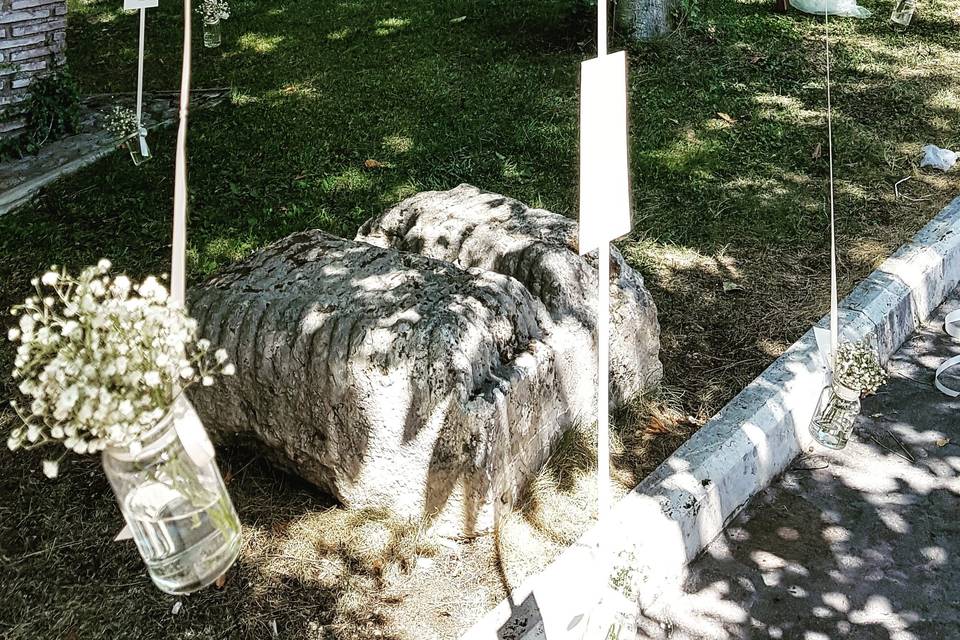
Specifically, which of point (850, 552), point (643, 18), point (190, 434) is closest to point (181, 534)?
point (190, 434)

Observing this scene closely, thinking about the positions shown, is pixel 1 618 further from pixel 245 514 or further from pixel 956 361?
pixel 956 361

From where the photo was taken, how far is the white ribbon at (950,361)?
4297 mm

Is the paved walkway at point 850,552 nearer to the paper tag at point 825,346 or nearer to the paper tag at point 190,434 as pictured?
the paper tag at point 825,346

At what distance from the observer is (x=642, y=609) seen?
320cm

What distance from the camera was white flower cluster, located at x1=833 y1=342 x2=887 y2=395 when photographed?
11.7 feet

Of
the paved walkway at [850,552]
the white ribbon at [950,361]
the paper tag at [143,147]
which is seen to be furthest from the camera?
the paper tag at [143,147]

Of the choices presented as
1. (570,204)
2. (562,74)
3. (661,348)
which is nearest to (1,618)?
(661,348)

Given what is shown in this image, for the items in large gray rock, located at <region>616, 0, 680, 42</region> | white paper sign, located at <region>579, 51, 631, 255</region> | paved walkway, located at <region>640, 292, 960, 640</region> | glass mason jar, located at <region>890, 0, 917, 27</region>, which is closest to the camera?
white paper sign, located at <region>579, 51, 631, 255</region>

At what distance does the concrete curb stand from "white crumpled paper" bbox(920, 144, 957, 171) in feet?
4.97

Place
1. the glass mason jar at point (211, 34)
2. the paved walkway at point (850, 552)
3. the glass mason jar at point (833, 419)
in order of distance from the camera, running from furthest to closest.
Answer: the glass mason jar at point (211, 34) → the glass mason jar at point (833, 419) → the paved walkway at point (850, 552)

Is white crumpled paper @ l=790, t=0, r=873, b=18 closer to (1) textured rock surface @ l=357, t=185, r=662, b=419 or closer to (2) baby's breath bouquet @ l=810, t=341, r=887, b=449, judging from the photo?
(1) textured rock surface @ l=357, t=185, r=662, b=419

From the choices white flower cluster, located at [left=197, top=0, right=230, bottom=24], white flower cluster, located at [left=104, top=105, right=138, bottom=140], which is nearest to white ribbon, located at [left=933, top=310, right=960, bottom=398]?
white flower cluster, located at [left=104, top=105, right=138, bottom=140]

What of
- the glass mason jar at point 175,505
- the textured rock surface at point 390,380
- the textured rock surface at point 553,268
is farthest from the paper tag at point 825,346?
the glass mason jar at point 175,505

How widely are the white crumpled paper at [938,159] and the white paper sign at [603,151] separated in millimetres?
4392
